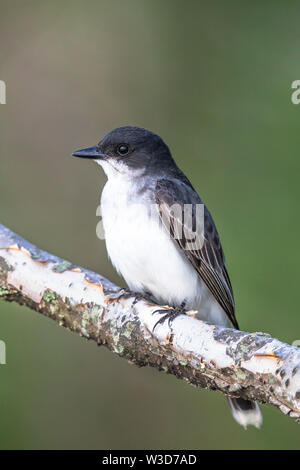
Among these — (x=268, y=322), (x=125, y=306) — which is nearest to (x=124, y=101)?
(x=268, y=322)

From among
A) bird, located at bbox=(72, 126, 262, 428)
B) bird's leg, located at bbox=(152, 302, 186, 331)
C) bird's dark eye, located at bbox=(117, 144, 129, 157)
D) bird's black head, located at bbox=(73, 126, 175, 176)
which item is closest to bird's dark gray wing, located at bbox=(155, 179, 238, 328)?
bird, located at bbox=(72, 126, 262, 428)

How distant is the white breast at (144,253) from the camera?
3.18m

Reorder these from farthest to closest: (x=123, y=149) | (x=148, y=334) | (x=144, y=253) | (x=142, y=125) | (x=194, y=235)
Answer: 1. (x=142, y=125)
2. (x=123, y=149)
3. (x=194, y=235)
4. (x=144, y=253)
5. (x=148, y=334)

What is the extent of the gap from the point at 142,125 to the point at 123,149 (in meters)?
1.72

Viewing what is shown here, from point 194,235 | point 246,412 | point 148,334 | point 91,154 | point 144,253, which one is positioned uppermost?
point 91,154

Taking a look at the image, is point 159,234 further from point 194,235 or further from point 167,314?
point 167,314

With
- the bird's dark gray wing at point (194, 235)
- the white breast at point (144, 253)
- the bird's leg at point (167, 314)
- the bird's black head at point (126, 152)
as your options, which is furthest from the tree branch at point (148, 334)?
the bird's black head at point (126, 152)

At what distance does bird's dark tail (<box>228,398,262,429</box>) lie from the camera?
337 centimetres

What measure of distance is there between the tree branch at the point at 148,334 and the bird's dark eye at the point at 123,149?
0.74 metres

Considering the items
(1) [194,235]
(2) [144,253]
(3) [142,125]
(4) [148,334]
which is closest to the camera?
(4) [148,334]

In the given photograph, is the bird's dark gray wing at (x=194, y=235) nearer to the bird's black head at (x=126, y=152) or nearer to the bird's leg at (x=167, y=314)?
the bird's black head at (x=126, y=152)

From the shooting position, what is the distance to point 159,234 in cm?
320

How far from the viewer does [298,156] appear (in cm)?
437

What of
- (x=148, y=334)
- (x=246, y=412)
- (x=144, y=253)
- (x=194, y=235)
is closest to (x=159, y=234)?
(x=144, y=253)
